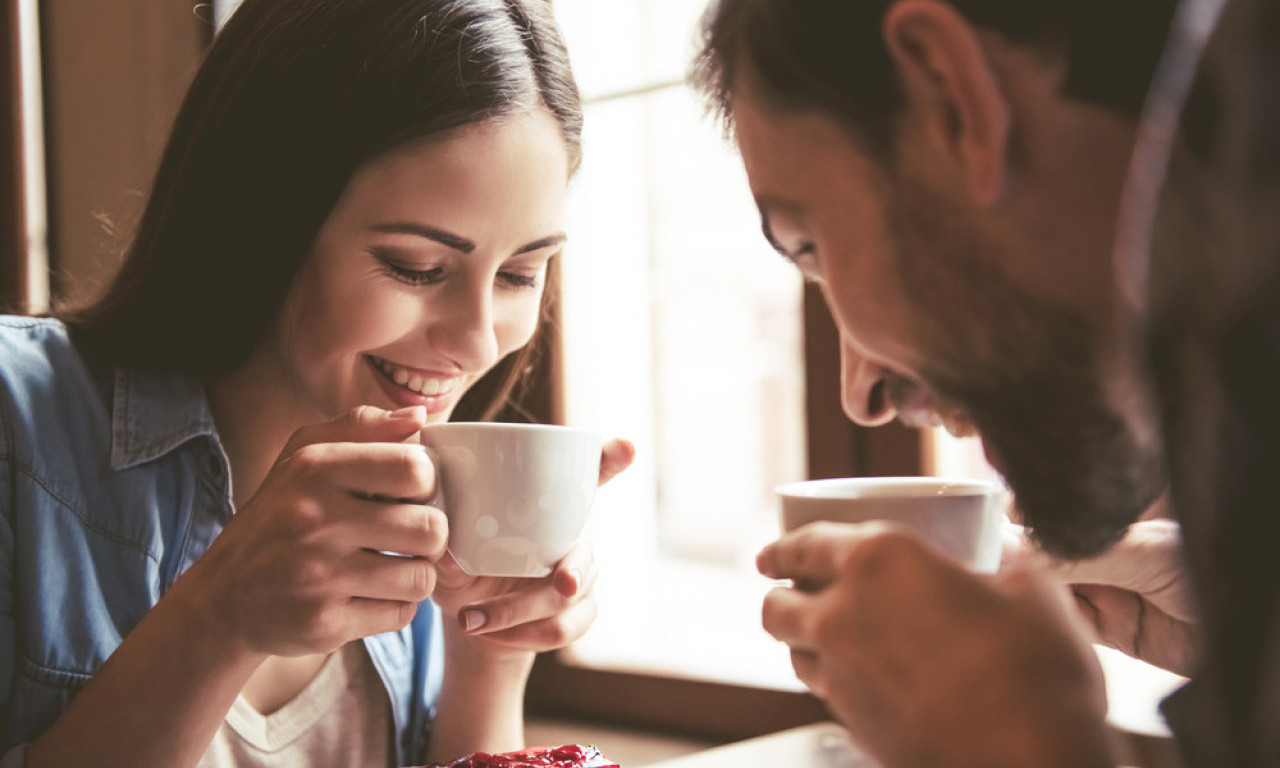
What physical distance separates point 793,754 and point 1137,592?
1.21 ft

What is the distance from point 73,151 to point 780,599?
8.89 feet

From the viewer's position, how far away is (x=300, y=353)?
1.20 m

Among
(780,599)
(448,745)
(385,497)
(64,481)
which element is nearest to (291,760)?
(448,745)

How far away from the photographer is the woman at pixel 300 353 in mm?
1070

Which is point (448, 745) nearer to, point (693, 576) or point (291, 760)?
point (291, 760)

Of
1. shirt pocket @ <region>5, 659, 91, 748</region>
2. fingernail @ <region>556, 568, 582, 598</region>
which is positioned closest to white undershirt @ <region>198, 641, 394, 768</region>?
shirt pocket @ <region>5, 659, 91, 748</region>

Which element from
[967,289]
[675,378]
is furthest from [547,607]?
[675,378]

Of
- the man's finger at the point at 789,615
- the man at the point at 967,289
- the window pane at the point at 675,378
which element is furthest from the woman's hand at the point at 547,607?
the window pane at the point at 675,378

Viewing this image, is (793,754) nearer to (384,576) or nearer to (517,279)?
(384,576)

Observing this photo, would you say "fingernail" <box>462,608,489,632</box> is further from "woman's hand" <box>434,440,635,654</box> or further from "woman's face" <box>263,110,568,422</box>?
"woman's face" <box>263,110,568,422</box>

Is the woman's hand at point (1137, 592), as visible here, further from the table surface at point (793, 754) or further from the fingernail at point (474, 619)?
the fingernail at point (474, 619)

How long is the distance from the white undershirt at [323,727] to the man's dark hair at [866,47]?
824 millimetres

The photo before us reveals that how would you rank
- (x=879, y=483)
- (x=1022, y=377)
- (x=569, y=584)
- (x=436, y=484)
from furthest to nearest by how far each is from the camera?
(x=569, y=584) < (x=436, y=484) < (x=879, y=483) < (x=1022, y=377)

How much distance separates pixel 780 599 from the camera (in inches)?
23.6
